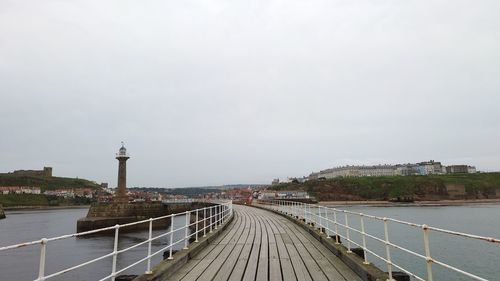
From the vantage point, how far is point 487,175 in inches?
5719

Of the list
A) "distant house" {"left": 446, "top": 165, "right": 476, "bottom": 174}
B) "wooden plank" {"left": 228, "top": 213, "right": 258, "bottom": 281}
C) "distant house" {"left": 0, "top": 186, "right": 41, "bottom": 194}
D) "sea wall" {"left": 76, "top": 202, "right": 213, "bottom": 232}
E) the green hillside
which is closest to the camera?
"wooden plank" {"left": 228, "top": 213, "right": 258, "bottom": 281}

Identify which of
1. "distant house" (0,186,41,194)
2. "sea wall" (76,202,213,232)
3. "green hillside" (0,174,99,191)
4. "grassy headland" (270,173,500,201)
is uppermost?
"green hillside" (0,174,99,191)

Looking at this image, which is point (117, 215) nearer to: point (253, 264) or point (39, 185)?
point (253, 264)

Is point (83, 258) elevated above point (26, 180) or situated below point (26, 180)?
below

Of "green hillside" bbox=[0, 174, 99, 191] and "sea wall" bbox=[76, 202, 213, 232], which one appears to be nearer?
"sea wall" bbox=[76, 202, 213, 232]

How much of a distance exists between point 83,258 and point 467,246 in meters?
27.5

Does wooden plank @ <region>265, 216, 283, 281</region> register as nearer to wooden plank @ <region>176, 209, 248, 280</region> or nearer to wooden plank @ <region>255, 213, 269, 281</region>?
wooden plank @ <region>255, 213, 269, 281</region>

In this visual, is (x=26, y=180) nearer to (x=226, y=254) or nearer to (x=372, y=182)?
(x=372, y=182)

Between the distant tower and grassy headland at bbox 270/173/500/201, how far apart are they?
8506 centimetres

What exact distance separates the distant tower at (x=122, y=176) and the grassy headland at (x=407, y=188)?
3349 inches

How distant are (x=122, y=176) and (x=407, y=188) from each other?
11187 cm

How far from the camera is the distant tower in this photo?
53656mm

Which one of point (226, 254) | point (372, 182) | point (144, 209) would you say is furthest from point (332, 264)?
point (372, 182)

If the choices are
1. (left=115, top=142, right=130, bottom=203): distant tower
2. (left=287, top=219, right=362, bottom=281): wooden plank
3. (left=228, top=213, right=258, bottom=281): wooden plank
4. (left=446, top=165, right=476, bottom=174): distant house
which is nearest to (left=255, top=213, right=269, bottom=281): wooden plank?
(left=228, top=213, right=258, bottom=281): wooden plank
